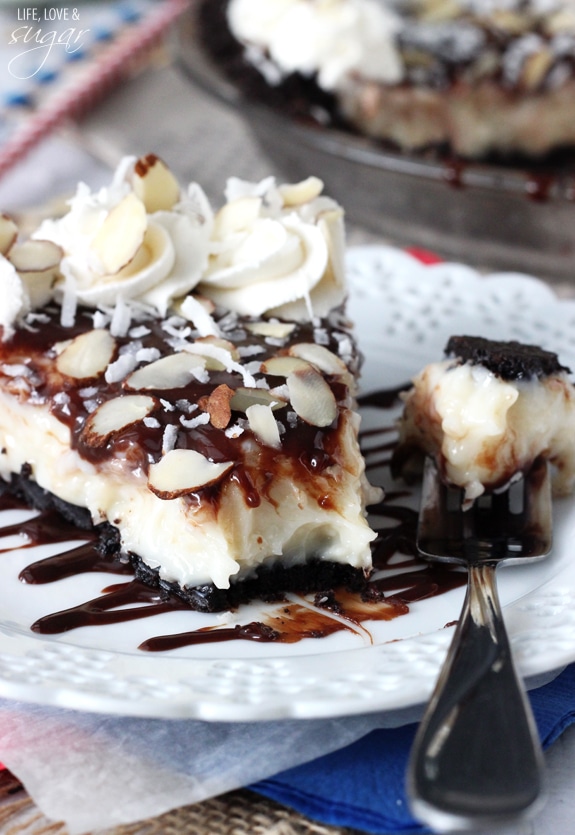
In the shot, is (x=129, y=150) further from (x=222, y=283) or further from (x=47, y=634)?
(x=47, y=634)

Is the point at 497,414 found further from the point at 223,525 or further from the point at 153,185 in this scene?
the point at 153,185

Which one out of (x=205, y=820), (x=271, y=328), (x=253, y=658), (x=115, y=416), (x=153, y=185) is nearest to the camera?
(x=205, y=820)

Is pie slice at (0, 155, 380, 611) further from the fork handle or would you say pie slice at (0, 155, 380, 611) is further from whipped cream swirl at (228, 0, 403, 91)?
whipped cream swirl at (228, 0, 403, 91)

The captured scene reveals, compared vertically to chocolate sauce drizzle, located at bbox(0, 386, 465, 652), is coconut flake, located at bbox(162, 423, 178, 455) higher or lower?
higher

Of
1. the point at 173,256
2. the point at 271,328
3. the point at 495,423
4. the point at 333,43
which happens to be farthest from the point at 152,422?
the point at 333,43

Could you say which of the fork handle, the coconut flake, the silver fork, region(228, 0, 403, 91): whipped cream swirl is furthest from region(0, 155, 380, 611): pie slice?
region(228, 0, 403, 91): whipped cream swirl

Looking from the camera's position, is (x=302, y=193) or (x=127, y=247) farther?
(x=302, y=193)
